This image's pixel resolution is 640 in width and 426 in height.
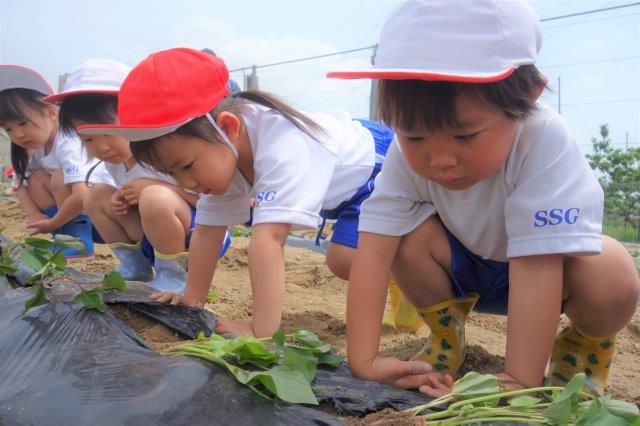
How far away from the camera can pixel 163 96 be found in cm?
182

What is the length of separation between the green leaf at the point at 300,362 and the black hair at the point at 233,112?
2.94 feet

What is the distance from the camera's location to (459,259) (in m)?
1.67

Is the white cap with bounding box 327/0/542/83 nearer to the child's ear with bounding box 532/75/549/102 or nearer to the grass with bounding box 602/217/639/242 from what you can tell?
the child's ear with bounding box 532/75/549/102

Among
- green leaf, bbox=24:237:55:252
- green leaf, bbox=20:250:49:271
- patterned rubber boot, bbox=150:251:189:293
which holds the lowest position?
patterned rubber boot, bbox=150:251:189:293

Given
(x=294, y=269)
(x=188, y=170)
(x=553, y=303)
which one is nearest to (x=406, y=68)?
(x=553, y=303)

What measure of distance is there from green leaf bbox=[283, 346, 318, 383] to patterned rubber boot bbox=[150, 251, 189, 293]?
5.11 ft

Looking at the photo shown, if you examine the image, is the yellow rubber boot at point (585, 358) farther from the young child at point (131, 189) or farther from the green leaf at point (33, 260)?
the young child at point (131, 189)

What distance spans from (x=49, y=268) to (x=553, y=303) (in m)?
1.24

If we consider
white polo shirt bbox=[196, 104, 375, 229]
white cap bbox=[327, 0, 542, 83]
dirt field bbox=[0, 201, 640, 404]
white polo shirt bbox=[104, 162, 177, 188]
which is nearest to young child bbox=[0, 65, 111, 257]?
white polo shirt bbox=[104, 162, 177, 188]

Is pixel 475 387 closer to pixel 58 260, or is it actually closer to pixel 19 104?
pixel 58 260

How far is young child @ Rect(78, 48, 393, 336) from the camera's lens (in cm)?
177

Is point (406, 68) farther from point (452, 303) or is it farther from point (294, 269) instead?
point (294, 269)

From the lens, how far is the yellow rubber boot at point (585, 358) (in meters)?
1.61

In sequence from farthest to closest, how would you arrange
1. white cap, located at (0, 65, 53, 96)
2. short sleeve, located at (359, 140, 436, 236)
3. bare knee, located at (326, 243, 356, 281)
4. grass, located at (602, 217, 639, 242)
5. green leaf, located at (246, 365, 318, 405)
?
grass, located at (602, 217, 639, 242), white cap, located at (0, 65, 53, 96), bare knee, located at (326, 243, 356, 281), short sleeve, located at (359, 140, 436, 236), green leaf, located at (246, 365, 318, 405)
